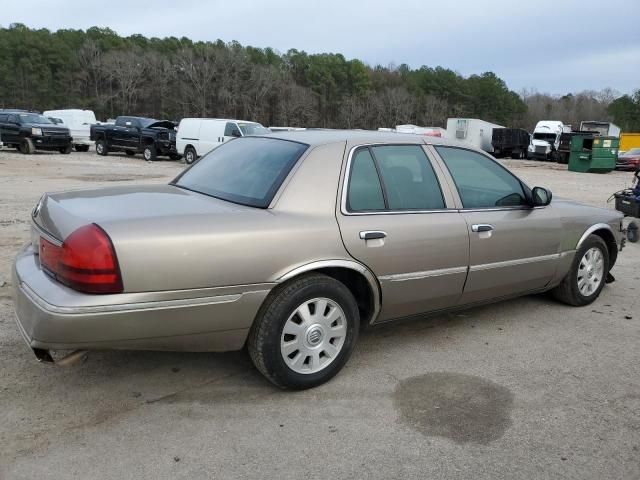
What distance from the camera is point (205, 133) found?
2192 centimetres

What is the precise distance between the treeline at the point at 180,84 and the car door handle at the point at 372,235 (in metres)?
68.8

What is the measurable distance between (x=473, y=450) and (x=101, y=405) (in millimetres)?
2029

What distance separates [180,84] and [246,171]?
7144 cm

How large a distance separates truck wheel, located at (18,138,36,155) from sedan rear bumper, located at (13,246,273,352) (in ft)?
75.2

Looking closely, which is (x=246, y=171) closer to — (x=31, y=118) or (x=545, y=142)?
(x=31, y=118)

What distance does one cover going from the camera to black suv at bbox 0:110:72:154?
23098 millimetres

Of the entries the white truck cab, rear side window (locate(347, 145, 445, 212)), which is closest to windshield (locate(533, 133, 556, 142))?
the white truck cab

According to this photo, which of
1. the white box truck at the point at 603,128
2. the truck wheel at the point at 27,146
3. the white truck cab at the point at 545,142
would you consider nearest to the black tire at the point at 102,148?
the truck wheel at the point at 27,146

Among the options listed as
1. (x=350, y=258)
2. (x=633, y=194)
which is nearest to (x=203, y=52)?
(x=633, y=194)

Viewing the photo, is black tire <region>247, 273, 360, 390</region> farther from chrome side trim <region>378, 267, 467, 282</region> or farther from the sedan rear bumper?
chrome side trim <region>378, 267, 467, 282</region>

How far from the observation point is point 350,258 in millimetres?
3404

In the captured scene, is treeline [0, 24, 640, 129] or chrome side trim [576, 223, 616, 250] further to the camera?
treeline [0, 24, 640, 129]

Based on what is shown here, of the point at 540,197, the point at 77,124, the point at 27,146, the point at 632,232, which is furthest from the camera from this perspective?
the point at 77,124

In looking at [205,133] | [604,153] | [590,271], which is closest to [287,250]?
[590,271]
